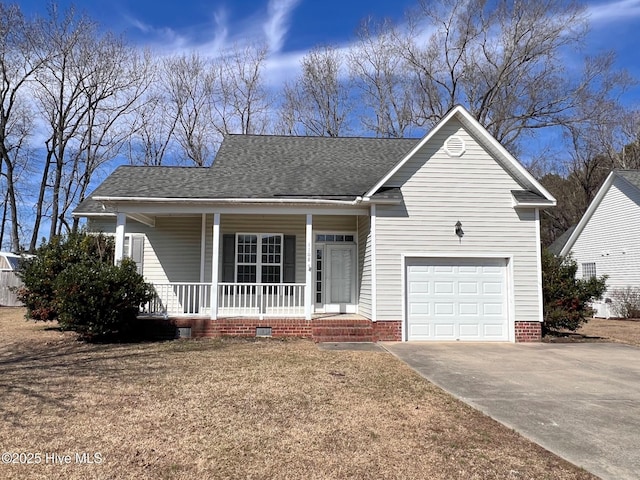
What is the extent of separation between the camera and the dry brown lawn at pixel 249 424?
374 centimetres

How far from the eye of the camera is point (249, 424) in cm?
479

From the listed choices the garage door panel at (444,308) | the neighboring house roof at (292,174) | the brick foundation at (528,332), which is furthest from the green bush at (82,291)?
the brick foundation at (528,332)

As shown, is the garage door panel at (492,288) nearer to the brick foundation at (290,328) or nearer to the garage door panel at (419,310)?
the garage door panel at (419,310)

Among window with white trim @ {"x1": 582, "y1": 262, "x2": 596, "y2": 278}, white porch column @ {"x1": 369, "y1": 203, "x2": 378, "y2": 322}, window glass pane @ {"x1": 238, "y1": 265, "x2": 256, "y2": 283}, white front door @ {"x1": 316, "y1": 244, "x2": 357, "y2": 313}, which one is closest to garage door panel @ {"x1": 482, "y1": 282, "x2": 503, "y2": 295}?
white porch column @ {"x1": 369, "y1": 203, "x2": 378, "y2": 322}

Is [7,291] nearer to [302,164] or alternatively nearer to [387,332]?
[302,164]

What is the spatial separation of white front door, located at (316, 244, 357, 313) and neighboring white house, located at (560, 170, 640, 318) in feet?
40.2

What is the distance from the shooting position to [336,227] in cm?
1330

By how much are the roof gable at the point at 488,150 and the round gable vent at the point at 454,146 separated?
37cm

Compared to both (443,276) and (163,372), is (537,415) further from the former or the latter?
(443,276)

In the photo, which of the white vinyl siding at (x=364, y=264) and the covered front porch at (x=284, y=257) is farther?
the covered front porch at (x=284, y=257)

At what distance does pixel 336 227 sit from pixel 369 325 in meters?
3.38

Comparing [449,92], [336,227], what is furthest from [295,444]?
[449,92]

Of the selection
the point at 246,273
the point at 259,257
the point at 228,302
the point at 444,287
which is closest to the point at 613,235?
the point at 444,287

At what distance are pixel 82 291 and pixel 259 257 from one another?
480 cm
